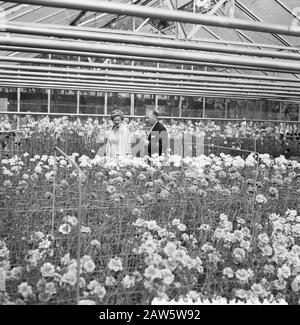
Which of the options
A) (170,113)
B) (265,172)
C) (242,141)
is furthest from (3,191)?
(170,113)

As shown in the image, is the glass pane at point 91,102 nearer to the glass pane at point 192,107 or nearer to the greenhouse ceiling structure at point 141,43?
the glass pane at point 192,107

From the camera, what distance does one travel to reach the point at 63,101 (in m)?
10.7

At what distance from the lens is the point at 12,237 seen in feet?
7.01

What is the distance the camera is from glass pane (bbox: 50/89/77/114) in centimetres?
1058

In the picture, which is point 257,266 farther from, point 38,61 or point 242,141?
point 242,141

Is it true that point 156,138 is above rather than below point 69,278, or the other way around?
above

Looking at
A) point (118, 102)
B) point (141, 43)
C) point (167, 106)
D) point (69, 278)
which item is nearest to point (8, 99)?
point (118, 102)

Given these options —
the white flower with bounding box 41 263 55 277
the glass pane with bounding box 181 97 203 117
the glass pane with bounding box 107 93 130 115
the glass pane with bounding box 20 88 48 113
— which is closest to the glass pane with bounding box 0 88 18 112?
the glass pane with bounding box 20 88 48 113

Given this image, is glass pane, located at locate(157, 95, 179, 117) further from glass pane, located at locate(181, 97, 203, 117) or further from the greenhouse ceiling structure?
the greenhouse ceiling structure

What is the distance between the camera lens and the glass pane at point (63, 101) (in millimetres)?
10578

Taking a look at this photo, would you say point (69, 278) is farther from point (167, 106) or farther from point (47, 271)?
point (167, 106)

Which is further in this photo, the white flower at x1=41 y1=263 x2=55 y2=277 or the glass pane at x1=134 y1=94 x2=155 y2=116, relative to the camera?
the glass pane at x1=134 y1=94 x2=155 y2=116
